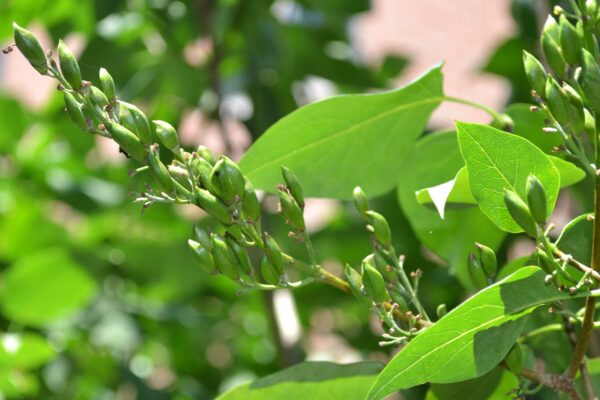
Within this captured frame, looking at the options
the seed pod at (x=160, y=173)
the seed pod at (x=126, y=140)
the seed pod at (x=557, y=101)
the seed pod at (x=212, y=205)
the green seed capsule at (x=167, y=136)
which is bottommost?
the seed pod at (x=212, y=205)

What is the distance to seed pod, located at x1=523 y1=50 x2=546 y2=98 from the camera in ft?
1.21

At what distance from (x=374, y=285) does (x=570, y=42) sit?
0.41 feet

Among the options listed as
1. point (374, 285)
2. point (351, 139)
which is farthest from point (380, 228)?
point (351, 139)

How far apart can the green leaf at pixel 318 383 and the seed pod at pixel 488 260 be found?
94 millimetres

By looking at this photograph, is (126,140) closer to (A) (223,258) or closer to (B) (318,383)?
(A) (223,258)

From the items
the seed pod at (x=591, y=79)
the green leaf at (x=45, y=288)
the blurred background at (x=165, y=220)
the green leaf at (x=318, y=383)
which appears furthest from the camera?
the green leaf at (x=45, y=288)

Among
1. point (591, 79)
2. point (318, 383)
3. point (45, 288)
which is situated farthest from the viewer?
point (45, 288)

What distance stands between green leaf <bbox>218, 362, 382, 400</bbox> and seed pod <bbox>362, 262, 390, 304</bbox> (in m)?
0.09

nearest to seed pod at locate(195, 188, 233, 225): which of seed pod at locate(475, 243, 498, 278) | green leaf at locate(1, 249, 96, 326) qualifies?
seed pod at locate(475, 243, 498, 278)

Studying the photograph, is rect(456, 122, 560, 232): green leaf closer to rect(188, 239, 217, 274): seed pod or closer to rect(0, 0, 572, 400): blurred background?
rect(188, 239, 217, 274): seed pod

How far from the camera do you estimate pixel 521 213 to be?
37 centimetres

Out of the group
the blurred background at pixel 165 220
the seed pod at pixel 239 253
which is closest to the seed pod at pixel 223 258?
the seed pod at pixel 239 253

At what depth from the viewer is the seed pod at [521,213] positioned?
37cm

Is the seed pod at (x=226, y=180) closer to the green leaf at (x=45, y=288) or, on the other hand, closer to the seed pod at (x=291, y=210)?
the seed pod at (x=291, y=210)
